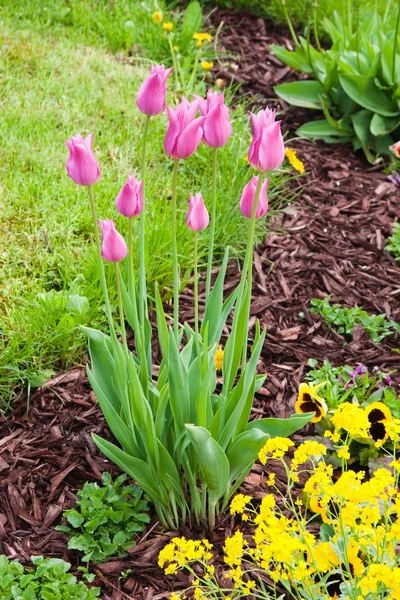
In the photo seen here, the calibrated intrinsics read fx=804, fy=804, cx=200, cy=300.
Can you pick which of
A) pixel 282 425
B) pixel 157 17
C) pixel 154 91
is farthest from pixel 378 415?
pixel 157 17

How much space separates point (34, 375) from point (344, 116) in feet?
8.41

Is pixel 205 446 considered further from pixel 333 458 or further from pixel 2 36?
pixel 2 36

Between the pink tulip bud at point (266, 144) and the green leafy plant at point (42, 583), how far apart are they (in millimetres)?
1174

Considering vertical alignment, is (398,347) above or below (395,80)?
below

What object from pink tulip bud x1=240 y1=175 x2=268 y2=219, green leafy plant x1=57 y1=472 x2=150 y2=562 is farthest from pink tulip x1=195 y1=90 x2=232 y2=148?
green leafy plant x1=57 y1=472 x2=150 y2=562

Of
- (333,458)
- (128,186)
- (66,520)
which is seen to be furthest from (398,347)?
(128,186)

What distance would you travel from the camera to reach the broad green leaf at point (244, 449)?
2135 millimetres

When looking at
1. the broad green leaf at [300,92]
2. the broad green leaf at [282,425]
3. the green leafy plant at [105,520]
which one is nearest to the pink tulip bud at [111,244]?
the broad green leaf at [282,425]

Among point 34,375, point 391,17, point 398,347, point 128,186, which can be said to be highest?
point 128,186

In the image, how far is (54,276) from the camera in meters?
3.17

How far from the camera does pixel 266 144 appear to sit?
1774 millimetres

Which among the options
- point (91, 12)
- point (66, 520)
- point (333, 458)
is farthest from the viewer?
point (91, 12)

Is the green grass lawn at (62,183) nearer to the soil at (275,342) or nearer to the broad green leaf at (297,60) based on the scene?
the soil at (275,342)

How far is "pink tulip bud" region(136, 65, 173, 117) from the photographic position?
6.08 ft
